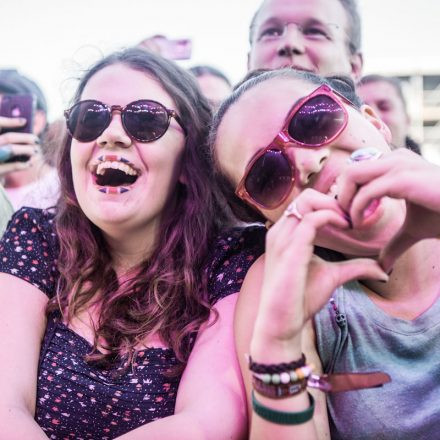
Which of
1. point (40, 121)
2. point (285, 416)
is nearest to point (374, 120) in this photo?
point (285, 416)

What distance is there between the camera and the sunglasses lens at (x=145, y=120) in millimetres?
1755

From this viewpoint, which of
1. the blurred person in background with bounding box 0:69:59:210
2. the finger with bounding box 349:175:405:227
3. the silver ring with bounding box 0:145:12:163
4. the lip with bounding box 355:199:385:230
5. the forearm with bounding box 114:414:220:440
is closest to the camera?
A: the finger with bounding box 349:175:405:227

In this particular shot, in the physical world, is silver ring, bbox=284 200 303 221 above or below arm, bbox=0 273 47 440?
above

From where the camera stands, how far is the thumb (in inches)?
40.5

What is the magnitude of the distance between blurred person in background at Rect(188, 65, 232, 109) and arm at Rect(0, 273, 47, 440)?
2.35m

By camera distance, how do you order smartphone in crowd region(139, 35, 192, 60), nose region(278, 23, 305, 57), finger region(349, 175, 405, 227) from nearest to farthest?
→ 1. finger region(349, 175, 405, 227)
2. nose region(278, 23, 305, 57)
3. smartphone in crowd region(139, 35, 192, 60)

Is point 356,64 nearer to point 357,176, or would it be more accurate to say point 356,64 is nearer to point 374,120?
point 374,120

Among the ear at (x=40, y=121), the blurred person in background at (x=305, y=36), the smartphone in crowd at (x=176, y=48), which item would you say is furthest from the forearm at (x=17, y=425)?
the ear at (x=40, y=121)

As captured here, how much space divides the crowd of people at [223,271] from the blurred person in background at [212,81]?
1.66 m

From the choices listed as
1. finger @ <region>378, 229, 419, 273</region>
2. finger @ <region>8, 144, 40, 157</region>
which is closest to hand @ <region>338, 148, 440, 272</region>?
finger @ <region>378, 229, 419, 273</region>

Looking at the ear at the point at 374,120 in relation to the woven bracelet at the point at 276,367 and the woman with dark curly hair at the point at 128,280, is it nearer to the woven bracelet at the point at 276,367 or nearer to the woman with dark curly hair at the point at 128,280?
the woman with dark curly hair at the point at 128,280

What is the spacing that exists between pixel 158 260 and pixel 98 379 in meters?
0.48

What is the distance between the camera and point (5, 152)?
8.76 ft

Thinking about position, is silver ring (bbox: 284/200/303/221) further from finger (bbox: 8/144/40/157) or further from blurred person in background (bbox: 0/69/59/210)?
finger (bbox: 8/144/40/157)
